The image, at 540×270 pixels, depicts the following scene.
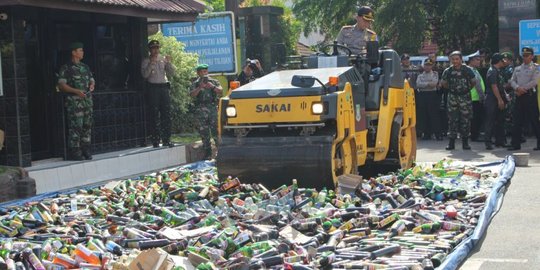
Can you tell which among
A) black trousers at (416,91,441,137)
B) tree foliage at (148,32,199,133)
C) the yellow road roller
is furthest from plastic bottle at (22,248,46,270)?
black trousers at (416,91,441,137)

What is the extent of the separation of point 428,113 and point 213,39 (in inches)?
200

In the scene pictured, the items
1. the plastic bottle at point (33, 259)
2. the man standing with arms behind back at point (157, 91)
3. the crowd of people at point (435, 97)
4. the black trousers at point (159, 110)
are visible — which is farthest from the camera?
the black trousers at point (159, 110)

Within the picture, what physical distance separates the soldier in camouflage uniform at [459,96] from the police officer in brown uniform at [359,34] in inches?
177

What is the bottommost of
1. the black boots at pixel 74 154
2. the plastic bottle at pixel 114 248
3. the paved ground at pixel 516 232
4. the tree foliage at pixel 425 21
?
the paved ground at pixel 516 232

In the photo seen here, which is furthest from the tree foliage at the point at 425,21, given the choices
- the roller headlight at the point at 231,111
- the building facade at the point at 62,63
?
the roller headlight at the point at 231,111

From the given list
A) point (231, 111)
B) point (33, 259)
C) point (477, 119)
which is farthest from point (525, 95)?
point (33, 259)

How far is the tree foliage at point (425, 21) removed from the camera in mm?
26109

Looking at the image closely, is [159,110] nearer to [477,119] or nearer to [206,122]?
[206,122]

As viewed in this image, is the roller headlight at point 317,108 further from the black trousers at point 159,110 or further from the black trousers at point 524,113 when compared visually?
the black trousers at point 524,113

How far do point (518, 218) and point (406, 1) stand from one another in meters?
20.0

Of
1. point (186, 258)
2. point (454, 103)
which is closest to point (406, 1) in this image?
point (454, 103)

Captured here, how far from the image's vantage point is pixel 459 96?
54.6 ft

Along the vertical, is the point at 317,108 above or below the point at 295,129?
above

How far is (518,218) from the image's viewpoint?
9.23 m
